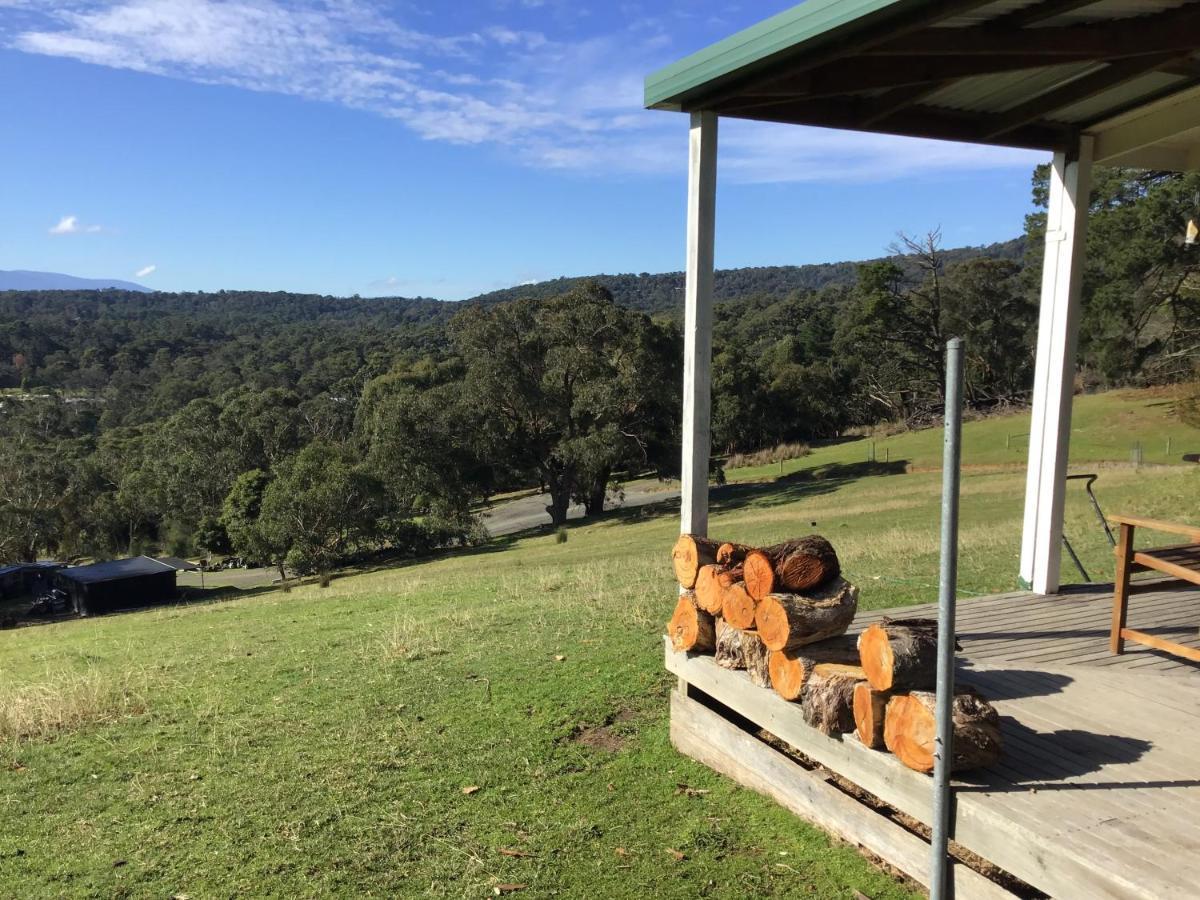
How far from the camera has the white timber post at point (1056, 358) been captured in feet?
18.5

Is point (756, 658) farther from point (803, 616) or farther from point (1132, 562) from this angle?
point (1132, 562)

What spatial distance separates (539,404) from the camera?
92.0 feet

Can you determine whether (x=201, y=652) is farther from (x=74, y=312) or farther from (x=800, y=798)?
(x=74, y=312)

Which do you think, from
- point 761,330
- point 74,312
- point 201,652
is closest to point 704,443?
point 201,652

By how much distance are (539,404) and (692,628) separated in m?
23.7

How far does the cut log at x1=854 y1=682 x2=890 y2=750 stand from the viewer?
3305mm

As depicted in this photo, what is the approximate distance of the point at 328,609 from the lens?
11211 millimetres

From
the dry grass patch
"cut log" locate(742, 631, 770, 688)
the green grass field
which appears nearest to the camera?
the green grass field

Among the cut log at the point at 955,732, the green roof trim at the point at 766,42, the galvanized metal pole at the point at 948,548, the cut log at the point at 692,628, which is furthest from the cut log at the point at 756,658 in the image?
the green roof trim at the point at 766,42

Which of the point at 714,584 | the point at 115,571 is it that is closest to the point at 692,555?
the point at 714,584

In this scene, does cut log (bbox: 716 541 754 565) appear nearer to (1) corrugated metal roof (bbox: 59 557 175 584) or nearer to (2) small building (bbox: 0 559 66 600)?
(1) corrugated metal roof (bbox: 59 557 175 584)

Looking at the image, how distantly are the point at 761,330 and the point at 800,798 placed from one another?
66611 millimetres

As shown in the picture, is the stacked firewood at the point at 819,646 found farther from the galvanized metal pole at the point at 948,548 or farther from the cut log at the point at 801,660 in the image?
the galvanized metal pole at the point at 948,548

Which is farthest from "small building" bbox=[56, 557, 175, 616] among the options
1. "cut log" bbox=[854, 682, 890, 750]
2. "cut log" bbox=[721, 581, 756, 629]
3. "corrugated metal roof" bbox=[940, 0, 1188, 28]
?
"corrugated metal roof" bbox=[940, 0, 1188, 28]
